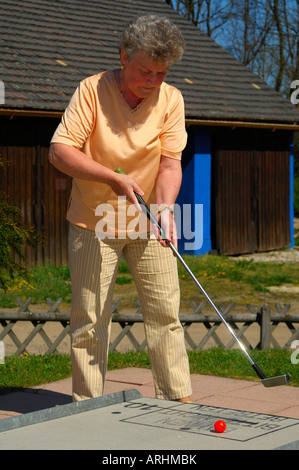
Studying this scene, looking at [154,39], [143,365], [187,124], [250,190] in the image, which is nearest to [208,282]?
[187,124]

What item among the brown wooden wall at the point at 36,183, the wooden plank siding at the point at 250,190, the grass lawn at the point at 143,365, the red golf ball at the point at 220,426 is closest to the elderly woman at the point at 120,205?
the red golf ball at the point at 220,426

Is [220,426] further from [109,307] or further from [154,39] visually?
[154,39]

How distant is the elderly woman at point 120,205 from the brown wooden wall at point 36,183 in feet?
24.7

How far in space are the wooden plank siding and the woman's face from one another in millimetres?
10534

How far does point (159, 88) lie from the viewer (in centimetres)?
411

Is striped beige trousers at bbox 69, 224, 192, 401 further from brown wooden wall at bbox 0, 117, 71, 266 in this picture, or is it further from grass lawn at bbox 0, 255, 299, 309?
brown wooden wall at bbox 0, 117, 71, 266

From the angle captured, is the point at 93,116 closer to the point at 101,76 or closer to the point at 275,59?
the point at 101,76

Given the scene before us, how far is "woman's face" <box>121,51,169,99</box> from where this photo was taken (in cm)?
378

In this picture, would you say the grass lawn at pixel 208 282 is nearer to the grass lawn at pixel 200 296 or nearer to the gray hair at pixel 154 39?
the grass lawn at pixel 200 296

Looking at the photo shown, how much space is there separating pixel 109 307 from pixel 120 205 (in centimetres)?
53

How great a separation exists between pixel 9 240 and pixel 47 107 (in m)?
6.04

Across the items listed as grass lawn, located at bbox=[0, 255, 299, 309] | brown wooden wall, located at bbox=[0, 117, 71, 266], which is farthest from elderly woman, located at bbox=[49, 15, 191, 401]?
brown wooden wall, located at bbox=[0, 117, 71, 266]

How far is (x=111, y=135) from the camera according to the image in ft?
13.0

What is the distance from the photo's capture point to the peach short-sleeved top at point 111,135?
3.93 meters
